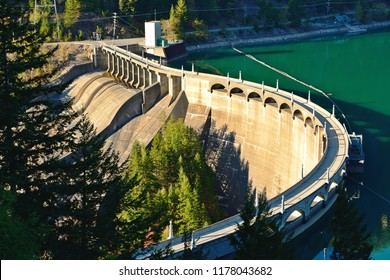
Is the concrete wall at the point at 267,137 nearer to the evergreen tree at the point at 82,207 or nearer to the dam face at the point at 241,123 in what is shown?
the dam face at the point at 241,123

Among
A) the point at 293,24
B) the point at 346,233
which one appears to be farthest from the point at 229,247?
the point at 293,24

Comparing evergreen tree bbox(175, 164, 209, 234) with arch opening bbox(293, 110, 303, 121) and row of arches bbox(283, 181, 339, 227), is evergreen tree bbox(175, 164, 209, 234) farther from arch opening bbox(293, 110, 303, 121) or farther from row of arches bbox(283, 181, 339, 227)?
arch opening bbox(293, 110, 303, 121)

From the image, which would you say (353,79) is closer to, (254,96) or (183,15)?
(254,96)

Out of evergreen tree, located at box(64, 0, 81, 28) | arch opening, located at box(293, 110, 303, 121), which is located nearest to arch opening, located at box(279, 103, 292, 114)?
arch opening, located at box(293, 110, 303, 121)

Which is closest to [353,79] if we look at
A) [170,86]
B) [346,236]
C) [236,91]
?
[170,86]

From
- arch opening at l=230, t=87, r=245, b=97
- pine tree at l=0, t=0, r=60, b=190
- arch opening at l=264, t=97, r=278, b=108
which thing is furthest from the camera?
arch opening at l=230, t=87, r=245, b=97

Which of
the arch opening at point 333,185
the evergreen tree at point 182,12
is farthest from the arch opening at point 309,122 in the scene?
the evergreen tree at point 182,12
